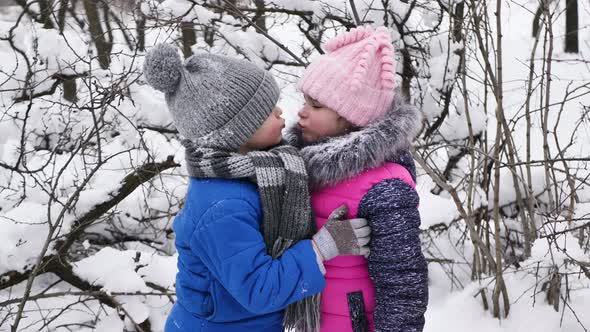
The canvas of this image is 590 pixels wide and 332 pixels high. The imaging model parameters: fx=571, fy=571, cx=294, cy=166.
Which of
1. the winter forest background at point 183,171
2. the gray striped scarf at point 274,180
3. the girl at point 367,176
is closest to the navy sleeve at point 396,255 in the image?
the girl at point 367,176

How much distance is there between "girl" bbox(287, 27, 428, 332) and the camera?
1.65 m

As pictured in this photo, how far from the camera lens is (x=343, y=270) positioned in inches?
69.9

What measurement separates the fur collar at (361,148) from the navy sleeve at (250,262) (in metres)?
0.23

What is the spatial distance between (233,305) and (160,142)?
2.94 m

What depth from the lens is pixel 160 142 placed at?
448cm

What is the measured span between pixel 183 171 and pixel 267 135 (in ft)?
9.76

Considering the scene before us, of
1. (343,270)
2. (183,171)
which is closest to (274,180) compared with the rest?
(343,270)

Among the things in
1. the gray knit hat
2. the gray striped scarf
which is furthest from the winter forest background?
the gray striped scarf

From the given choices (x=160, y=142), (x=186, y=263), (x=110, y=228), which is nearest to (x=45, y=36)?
(x=160, y=142)

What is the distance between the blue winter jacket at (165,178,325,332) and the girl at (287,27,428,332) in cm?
18

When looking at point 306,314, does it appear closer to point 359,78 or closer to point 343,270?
point 343,270

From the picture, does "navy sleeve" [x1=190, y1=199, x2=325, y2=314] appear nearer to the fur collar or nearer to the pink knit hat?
the fur collar

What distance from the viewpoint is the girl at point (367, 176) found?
1.65 m

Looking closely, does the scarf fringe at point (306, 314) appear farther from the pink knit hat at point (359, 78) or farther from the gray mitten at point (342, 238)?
the pink knit hat at point (359, 78)
